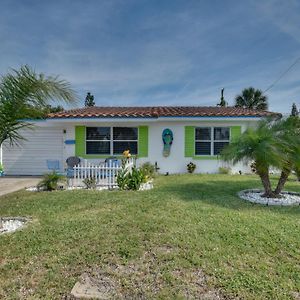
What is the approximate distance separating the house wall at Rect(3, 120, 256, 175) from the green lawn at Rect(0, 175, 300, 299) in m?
7.82

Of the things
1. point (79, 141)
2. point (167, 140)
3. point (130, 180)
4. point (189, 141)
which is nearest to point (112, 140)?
point (79, 141)

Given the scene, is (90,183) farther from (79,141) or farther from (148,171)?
(79,141)

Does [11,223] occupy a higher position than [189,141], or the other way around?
[189,141]

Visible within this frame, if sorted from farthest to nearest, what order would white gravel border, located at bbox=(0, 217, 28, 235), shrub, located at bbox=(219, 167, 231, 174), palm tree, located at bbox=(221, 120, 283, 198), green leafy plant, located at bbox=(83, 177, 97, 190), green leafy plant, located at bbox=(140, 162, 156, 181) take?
shrub, located at bbox=(219, 167, 231, 174), green leafy plant, located at bbox=(140, 162, 156, 181), green leafy plant, located at bbox=(83, 177, 97, 190), palm tree, located at bbox=(221, 120, 283, 198), white gravel border, located at bbox=(0, 217, 28, 235)

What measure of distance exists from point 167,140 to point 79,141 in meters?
4.93

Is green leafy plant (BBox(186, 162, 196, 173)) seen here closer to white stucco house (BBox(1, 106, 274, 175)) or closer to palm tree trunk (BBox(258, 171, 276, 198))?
white stucco house (BBox(1, 106, 274, 175))

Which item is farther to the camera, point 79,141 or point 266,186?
point 79,141

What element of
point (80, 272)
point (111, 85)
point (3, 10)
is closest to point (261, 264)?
point (80, 272)

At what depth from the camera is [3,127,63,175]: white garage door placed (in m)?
15.3

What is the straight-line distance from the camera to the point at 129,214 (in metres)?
6.05

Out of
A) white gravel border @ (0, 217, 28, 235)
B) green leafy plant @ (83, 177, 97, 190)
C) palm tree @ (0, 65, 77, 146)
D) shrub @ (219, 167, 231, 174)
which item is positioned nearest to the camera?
palm tree @ (0, 65, 77, 146)

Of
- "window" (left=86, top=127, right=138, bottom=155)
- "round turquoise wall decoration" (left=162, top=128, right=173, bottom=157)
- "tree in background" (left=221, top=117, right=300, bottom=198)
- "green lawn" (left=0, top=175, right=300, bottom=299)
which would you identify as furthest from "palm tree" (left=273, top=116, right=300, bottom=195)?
"window" (left=86, top=127, right=138, bottom=155)

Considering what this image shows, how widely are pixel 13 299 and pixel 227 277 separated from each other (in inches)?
107

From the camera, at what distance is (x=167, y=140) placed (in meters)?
14.6
